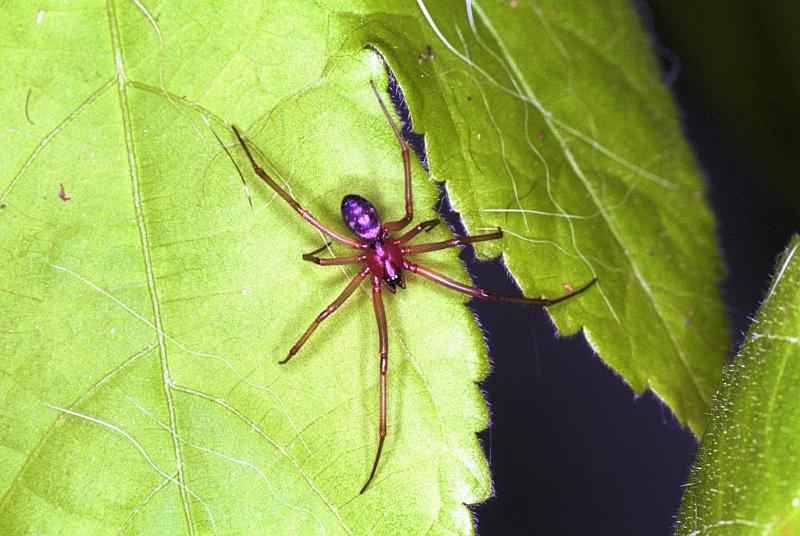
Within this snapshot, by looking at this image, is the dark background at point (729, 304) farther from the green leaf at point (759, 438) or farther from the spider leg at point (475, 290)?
the green leaf at point (759, 438)

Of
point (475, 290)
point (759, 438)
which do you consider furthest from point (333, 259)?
point (759, 438)

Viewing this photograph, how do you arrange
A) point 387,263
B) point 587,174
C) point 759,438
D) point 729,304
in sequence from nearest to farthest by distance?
point 759,438
point 387,263
point 587,174
point 729,304

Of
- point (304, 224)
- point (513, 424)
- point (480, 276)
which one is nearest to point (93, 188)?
point (304, 224)

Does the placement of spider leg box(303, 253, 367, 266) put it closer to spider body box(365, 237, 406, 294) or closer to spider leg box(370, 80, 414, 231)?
spider body box(365, 237, 406, 294)

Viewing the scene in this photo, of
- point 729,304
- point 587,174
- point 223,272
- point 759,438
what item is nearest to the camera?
point 759,438

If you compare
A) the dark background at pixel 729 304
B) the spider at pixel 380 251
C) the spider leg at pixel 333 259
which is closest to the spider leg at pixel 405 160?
the spider at pixel 380 251

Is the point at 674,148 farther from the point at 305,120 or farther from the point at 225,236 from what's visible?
the point at 225,236

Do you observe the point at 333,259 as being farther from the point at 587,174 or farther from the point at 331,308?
the point at 587,174
